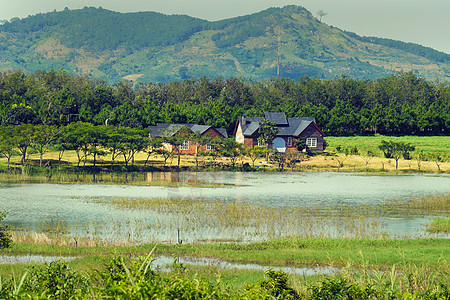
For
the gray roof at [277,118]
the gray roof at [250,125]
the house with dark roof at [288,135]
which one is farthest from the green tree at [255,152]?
the gray roof at [277,118]

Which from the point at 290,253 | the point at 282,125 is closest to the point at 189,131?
the point at 282,125

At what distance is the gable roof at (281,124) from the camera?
87031mm

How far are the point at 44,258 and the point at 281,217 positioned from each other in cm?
1575

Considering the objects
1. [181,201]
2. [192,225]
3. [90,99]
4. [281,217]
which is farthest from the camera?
[90,99]

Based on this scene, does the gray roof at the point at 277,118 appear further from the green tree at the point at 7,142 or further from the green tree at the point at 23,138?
the green tree at the point at 7,142

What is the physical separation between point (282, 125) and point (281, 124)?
30 centimetres

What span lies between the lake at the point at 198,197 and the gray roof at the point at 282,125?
2020cm

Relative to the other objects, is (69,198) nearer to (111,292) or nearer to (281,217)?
(281,217)

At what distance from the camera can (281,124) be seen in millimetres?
89000

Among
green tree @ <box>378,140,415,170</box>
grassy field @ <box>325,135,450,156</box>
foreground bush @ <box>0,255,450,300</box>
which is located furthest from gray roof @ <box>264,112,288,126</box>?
foreground bush @ <box>0,255,450,300</box>

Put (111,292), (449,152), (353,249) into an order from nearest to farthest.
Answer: (111,292) → (353,249) → (449,152)

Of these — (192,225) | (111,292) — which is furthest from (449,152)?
(111,292)

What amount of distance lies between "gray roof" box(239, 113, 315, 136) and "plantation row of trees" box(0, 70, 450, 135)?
1072 cm

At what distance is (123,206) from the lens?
3809cm
